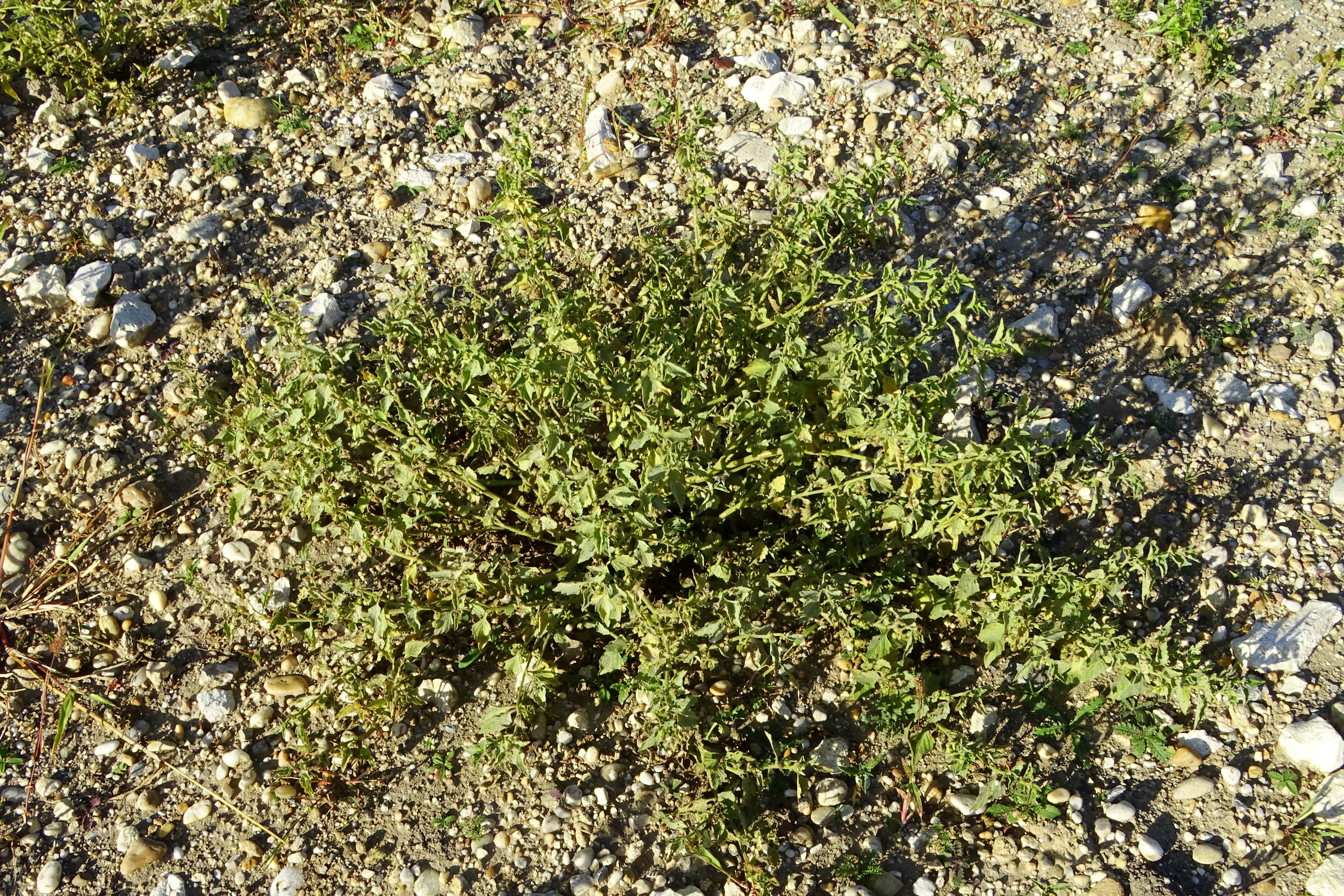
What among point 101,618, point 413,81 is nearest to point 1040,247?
point 413,81

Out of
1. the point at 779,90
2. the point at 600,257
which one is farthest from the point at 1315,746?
the point at 779,90

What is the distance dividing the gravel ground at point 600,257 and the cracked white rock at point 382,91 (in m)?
0.06

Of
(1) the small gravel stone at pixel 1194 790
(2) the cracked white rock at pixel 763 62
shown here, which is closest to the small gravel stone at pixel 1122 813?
(1) the small gravel stone at pixel 1194 790

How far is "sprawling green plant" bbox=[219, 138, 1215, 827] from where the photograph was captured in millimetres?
3070

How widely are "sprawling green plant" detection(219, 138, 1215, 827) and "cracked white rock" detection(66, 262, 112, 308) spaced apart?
0.98m

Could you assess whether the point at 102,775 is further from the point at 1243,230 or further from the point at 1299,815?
the point at 1243,230

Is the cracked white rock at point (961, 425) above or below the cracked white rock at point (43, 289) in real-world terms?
above

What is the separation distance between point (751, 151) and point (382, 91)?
1.70 metres

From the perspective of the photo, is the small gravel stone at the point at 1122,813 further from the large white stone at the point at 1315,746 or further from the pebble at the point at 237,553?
the pebble at the point at 237,553

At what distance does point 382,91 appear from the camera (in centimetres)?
493

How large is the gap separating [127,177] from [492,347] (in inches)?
77.1

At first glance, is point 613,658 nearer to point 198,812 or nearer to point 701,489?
point 701,489

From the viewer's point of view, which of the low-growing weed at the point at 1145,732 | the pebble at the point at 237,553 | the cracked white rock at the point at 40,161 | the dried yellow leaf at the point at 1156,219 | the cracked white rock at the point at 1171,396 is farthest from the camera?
the cracked white rock at the point at 40,161

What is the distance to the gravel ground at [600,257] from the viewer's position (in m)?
3.23
